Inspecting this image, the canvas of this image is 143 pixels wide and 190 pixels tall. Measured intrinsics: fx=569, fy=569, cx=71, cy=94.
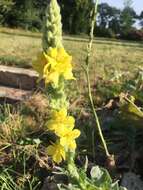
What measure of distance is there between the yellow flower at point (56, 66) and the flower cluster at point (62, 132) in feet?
0.64

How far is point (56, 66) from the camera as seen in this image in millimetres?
2781

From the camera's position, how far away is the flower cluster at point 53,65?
8.93 ft

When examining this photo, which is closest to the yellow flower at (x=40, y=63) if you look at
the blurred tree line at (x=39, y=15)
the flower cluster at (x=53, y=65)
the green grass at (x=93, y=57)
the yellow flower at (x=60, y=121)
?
the flower cluster at (x=53, y=65)

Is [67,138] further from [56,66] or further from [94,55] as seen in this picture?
[94,55]

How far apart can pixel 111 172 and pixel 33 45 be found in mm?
5987

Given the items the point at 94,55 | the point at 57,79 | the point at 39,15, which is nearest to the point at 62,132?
the point at 57,79

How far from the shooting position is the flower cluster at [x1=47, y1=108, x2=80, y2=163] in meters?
2.90

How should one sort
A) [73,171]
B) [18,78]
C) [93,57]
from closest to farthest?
[73,171]
[18,78]
[93,57]

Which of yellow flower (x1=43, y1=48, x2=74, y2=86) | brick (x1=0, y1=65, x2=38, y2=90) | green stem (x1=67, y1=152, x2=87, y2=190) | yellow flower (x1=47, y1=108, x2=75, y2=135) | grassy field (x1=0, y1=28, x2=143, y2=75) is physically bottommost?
brick (x1=0, y1=65, x2=38, y2=90)

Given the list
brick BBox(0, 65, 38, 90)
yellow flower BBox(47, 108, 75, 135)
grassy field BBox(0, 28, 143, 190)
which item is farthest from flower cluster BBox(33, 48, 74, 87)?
brick BBox(0, 65, 38, 90)

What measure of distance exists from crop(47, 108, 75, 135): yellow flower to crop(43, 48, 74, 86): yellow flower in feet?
0.55

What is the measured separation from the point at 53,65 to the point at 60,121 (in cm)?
31

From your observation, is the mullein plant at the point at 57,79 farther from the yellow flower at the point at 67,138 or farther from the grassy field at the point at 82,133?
the grassy field at the point at 82,133

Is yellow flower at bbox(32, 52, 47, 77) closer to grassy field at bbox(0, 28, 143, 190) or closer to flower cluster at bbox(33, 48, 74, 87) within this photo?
flower cluster at bbox(33, 48, 74, 87)
